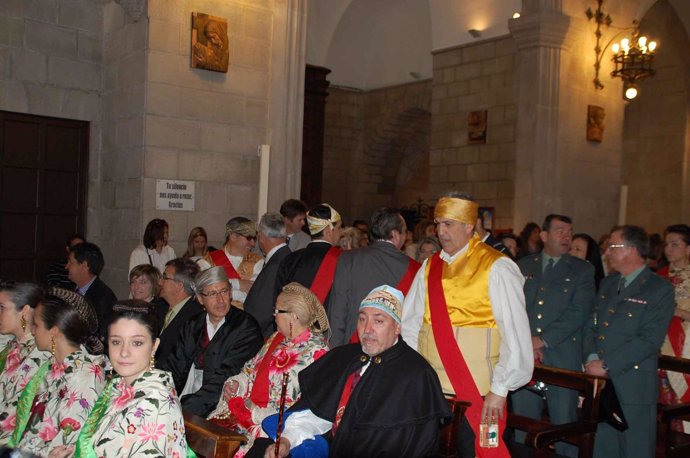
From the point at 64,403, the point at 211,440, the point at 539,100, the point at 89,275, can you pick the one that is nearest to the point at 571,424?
the point at 211,440

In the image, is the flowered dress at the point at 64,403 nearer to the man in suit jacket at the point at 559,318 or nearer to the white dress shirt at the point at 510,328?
the white dress shirt at the point at 510,328

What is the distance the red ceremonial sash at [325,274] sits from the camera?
16.1ft

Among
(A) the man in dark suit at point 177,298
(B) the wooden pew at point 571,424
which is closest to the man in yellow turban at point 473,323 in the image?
(B) the wooden pew at point 571,424

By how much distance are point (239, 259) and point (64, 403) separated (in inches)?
102

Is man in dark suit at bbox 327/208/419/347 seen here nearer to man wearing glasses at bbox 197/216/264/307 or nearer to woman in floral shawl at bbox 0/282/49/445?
man wearing glasses at bbox 197/216/264/307

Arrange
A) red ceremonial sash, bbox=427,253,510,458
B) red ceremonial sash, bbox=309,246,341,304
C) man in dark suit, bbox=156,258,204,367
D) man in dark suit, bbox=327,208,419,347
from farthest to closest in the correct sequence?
man in dark suit, bbox=156,258,204,367, red ceremonial sash, bbox=309,246,341,304, man in dark suit, bbox=327,208,419,347, red ceremonial sash, bbox=427,253,510,458

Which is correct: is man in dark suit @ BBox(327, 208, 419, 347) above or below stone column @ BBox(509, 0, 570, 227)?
below

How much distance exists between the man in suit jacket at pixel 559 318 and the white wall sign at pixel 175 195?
3622 millimetres

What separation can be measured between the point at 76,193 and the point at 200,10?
2.34 metres

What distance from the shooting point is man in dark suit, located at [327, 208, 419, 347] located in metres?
4.71

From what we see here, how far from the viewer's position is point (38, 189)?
25.1ft

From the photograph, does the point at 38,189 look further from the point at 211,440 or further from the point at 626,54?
the point at 626,54

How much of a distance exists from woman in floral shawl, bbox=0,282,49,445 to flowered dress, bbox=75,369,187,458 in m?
1.14

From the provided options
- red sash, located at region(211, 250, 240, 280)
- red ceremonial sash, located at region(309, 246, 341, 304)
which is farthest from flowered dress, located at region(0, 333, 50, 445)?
red sash, located at region(211, 250, 240, 280)
